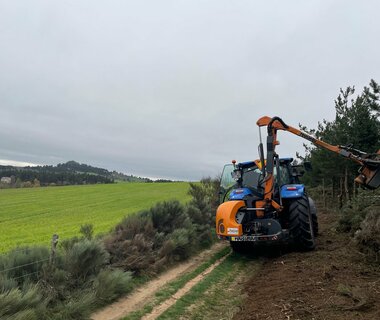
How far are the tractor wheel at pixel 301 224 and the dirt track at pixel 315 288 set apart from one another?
0.31 meters

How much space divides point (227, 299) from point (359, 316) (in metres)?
2.69

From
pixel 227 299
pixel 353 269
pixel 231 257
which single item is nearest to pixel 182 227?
pixel 231 257

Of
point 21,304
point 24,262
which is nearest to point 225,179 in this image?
point 24,262

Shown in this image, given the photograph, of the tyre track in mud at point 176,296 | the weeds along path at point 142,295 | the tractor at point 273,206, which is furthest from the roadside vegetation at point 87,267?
the tractor at point 273,206

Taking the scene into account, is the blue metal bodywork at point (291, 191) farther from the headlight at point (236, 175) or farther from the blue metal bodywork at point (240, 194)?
the headlight at point (236, 175)

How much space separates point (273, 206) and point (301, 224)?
785mm

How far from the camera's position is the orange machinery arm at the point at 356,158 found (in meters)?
8.55

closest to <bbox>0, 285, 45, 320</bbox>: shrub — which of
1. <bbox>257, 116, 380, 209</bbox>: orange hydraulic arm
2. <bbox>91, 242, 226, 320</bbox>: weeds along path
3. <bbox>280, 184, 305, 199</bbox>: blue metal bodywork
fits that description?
<bbox>91, 242, 226, 320</bbox>: weeds along path

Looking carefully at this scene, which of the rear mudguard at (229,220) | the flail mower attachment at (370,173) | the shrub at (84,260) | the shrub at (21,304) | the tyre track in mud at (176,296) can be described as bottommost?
the tyre track in mud at (176,296)

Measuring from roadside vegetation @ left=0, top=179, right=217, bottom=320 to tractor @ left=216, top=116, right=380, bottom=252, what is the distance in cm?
155

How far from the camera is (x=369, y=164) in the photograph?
28.5 feet

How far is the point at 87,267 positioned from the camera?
6.78 metres

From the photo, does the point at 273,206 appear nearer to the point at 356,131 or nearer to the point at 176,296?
the point at 176,296

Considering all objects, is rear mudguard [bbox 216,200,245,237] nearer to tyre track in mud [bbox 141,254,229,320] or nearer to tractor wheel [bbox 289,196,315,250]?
tyre track in mud [bbox 141,254,229,320]
